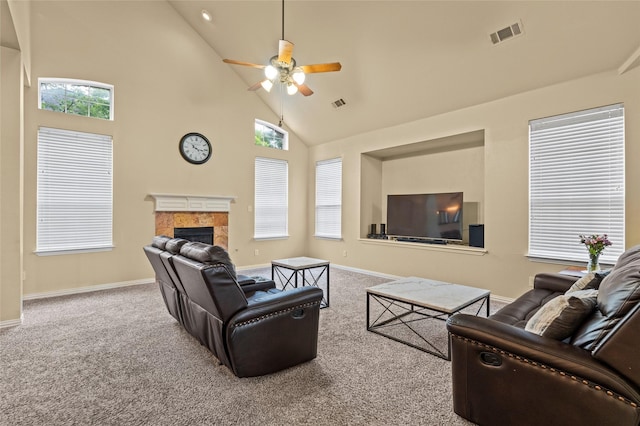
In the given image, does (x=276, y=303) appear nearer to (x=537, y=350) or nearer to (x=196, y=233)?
(x=537, y=350)

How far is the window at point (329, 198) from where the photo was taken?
6.59 metres

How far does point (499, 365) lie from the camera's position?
5.15ft

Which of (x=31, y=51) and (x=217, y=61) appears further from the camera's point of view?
(x=217, y=61)

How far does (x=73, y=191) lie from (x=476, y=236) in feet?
20.0

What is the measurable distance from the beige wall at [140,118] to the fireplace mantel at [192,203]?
0.46 feet

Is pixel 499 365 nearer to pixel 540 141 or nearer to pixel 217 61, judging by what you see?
Result: pixel 540 141

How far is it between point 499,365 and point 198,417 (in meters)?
1.73

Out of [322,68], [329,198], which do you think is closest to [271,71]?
[322,68]

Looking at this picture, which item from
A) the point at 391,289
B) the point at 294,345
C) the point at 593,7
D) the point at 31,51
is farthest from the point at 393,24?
the point at 31,51

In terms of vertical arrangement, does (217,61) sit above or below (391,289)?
above

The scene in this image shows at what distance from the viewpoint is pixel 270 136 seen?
6.84m

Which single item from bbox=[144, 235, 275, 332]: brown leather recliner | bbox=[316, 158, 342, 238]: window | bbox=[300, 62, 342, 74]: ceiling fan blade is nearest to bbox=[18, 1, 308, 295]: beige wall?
bbox=[316, 158, 342, 238]: window

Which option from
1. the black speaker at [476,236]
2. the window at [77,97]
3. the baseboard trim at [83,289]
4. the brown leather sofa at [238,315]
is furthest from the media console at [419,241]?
the window at [77,97]

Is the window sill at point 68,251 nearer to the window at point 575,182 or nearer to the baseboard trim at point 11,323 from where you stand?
the baseboard trim at point 11,323
